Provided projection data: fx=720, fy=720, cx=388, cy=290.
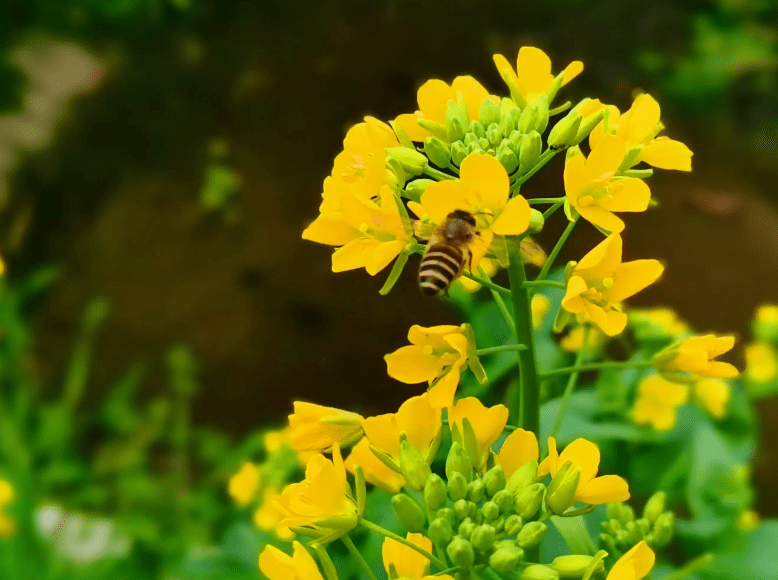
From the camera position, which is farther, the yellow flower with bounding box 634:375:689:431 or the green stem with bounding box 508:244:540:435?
the yellow flower with bounding box 634:375:689:431

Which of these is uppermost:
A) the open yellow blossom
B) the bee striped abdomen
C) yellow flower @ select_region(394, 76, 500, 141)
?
yellow flower @ select_region(394, 76, 500, 141)

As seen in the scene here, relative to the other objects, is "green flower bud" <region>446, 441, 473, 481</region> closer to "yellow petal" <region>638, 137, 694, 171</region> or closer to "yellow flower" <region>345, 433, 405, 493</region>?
"yellow flower" <region>345, 433, 405, 493</region>

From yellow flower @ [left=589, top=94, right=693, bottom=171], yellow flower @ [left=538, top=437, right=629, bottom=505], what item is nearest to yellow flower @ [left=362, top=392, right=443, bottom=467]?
yellow flower @ [left=538, top=437, right=629, bottom=505]

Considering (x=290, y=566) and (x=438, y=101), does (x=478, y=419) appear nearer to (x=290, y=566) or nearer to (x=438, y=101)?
(x=290, y=566)

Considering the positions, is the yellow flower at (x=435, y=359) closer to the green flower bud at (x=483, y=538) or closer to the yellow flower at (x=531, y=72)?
the green flower bud at (x=483, y=538)

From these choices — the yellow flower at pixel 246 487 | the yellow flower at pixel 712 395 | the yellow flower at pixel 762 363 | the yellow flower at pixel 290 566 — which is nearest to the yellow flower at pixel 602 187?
the yellow flower at pixel 290 566

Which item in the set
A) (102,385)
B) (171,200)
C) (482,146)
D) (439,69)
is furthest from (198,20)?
(482,146)

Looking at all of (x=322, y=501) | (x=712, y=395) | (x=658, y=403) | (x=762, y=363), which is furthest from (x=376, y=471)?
(x=762, y=363)
